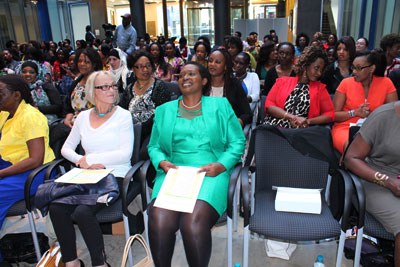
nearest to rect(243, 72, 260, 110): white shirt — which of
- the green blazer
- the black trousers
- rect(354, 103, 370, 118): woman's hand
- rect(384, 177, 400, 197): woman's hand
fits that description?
rect(354, 103, 370, 118): woman's hand

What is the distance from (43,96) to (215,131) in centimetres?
251

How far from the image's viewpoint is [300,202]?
1.92 m

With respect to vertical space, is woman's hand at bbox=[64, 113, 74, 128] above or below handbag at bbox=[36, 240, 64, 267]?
above

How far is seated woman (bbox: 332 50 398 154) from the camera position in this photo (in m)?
2.81

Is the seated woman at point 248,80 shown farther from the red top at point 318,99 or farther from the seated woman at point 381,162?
the seated woman at point 381,162

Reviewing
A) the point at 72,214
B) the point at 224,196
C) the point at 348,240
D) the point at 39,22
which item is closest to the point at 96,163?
the point at 72,214

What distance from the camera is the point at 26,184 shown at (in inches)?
87.1

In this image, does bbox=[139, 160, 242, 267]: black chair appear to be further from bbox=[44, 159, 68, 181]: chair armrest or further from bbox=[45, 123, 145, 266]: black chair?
bbox=[44, 159, 68, 181]: chair armrest

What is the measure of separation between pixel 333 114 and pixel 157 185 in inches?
70.7

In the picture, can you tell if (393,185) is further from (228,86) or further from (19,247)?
(19,247)

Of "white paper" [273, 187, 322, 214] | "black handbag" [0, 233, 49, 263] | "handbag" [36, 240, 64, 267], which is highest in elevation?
"white paper" [273, 187, 322, 214]

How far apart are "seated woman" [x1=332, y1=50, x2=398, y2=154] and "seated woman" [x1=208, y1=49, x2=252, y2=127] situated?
2.92 feet

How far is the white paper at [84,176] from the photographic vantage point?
206cm

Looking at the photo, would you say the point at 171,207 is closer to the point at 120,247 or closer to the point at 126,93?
the point at 120,247
